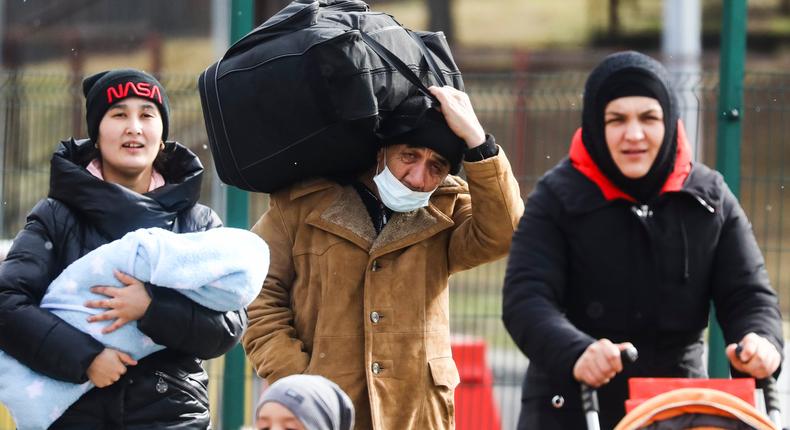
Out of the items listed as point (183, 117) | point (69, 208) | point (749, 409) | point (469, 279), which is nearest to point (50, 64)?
point (183, 117)

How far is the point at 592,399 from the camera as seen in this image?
4.05 m

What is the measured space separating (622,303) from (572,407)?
0.34 metres

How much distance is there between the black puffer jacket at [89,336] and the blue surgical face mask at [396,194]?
0.63 m

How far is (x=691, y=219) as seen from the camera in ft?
14.1

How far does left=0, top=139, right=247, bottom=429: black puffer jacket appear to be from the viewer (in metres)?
4.62

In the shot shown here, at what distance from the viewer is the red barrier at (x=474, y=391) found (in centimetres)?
826

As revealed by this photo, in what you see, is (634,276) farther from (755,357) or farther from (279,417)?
(279,417)

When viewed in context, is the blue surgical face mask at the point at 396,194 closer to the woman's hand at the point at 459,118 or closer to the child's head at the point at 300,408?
the woman's hand at the point at 459,118

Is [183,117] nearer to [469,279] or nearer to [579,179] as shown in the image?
[469,279]

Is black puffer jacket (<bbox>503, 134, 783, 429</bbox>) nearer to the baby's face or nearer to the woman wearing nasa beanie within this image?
the baby's face

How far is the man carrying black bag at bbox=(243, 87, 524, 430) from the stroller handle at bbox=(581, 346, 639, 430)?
1.07 m

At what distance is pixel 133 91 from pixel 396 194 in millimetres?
966

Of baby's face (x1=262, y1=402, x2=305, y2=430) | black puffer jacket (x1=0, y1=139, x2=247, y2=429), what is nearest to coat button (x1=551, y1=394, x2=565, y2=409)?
baby's face (x1=262, y1=402, x2=305, y2=430)

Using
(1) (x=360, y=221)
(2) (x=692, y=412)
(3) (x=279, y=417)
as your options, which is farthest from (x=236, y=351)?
(2) (x=692, y=412)
